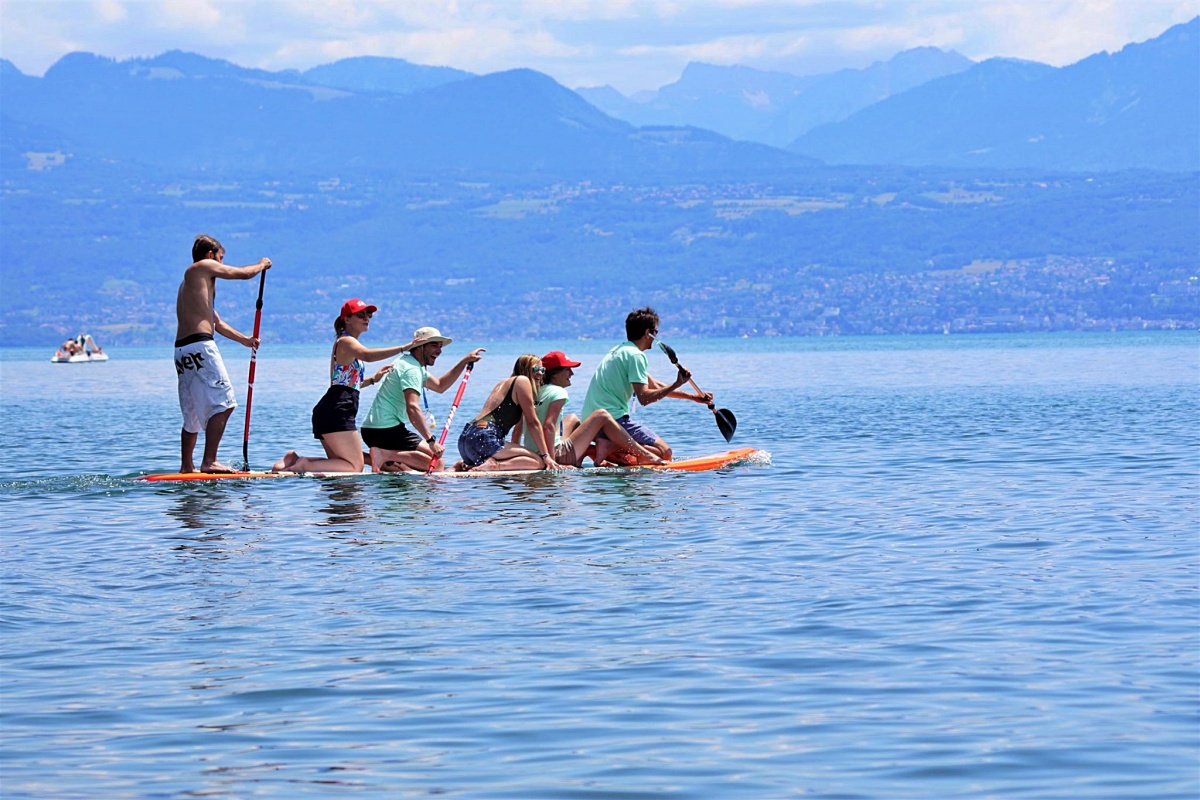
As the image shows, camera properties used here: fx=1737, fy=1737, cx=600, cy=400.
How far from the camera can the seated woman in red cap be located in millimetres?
17859

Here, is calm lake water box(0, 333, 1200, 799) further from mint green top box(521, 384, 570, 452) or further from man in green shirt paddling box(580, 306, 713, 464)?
man in green shirt paddling box(580, 306, 713, 464)

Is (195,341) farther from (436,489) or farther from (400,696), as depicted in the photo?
(400,696)

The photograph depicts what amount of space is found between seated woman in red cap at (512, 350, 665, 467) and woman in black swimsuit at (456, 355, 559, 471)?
0.34 ft

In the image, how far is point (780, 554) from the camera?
42.0 ft

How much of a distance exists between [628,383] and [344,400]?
302 centimetres

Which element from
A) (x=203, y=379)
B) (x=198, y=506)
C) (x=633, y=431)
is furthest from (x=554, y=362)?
(x=198, y=506)

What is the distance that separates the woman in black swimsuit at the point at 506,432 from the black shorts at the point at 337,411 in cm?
134

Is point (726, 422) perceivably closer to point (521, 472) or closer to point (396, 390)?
point (521, 472)

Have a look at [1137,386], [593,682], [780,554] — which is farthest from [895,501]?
[1137,386]

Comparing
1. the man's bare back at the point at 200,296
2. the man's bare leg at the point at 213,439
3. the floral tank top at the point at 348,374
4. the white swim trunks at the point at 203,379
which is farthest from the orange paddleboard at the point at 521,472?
the man's bare back at the point at 200,296

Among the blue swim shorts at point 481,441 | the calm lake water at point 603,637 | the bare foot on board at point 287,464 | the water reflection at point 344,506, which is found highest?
the blue swim shorts at point 481,441

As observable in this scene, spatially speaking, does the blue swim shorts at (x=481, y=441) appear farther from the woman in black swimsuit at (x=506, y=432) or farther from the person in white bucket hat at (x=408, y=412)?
the person in white bucket hat at (x=408, y=412)

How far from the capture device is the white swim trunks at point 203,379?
1691 centimetres

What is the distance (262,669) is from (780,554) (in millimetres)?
4913
